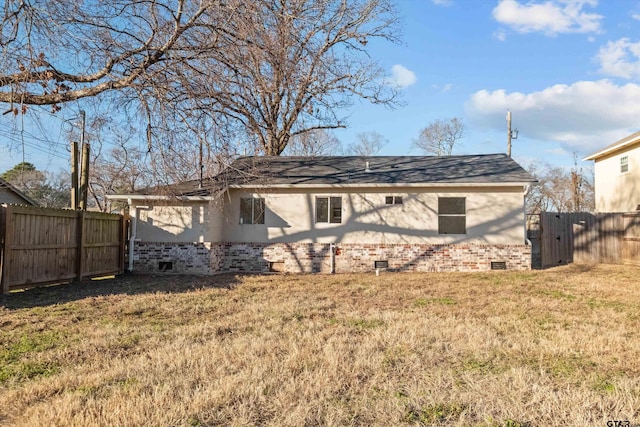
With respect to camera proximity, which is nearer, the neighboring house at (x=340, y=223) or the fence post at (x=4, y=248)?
the fence post at (x=4, y=248)

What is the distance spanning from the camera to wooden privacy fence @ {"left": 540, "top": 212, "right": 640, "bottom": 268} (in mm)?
14273

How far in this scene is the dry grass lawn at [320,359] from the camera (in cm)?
310

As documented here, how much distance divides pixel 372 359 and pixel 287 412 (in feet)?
4.73

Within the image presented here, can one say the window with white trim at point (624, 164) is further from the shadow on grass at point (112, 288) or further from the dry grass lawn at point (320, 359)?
the shadow on grass at point (112, 288)

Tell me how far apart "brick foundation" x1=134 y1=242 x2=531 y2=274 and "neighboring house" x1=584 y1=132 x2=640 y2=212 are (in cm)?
904

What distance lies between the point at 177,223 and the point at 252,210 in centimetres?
224

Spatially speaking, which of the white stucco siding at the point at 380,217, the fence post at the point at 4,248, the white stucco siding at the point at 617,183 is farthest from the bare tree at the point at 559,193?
the fence post at the point at 4,248

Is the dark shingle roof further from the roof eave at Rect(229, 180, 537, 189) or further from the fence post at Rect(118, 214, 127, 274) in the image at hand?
the fence post at Rect(118, 214, 127, 274)

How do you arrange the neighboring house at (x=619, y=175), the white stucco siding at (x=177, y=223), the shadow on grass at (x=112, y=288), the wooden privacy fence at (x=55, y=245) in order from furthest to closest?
the neighboring house at (x=619, y=175) < the white stucco siding at (x=177, y=223) < the wooden privacy fence at (x=55, y=245) < the shadow on grass at (x=112, y=288)

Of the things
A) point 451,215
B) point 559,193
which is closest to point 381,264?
point 451,215

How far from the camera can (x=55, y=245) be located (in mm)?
9805

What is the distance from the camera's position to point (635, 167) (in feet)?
59.4

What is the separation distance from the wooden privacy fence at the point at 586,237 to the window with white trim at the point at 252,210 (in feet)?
30.2

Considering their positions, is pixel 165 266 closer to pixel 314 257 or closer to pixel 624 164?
pixel 314 257
